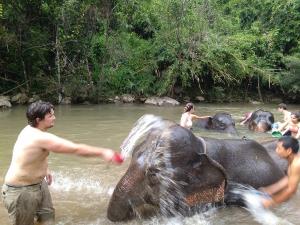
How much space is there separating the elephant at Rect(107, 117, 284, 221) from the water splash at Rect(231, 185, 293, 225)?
1.46 feet

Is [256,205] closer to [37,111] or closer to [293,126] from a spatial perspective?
[37,111]

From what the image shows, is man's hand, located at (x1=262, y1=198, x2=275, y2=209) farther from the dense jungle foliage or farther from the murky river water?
the dense jungle foliage

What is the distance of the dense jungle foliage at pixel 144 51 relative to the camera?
1798 cm

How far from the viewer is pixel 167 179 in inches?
173

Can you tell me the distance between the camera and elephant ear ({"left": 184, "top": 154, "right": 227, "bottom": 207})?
4.48 m

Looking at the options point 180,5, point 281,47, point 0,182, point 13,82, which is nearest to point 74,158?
point 0,182

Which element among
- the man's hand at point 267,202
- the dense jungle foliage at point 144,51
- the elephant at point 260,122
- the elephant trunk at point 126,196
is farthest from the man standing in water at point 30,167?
the dense jungle foliage at point 144,51

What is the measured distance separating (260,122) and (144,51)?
10.5m

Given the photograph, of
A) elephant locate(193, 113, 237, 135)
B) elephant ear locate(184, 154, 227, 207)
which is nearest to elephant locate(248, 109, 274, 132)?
elephant locate(193, 113, 237, 135)

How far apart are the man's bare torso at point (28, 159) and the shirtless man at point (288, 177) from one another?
2334 mm

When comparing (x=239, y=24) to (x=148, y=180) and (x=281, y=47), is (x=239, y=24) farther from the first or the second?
(x=148, y=180)

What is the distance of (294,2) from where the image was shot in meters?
23.7

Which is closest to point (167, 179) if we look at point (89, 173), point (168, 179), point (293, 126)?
point (168, 179)

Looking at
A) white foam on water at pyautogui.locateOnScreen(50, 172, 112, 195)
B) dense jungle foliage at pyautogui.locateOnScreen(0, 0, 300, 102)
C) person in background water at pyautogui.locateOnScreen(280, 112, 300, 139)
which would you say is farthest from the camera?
dense jungle foliage at pyautogui.locateOnScreen(0, 0, 300, 102)
